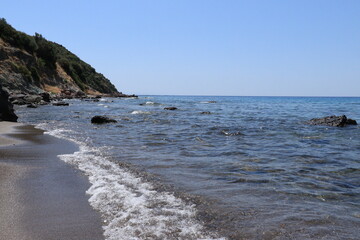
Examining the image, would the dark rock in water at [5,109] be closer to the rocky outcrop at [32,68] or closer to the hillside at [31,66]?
the rocky outcrop at [32,68]

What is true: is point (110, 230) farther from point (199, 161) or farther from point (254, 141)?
point (254, 141)

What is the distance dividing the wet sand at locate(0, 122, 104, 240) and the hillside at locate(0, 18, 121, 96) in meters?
40.7

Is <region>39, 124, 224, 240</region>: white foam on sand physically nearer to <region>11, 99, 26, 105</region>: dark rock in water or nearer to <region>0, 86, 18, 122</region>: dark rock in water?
<region>0, 86, 18, 122</region>: dark rock in water

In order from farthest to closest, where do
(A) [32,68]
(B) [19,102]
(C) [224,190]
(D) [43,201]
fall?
(A) [32,68]
(B) [19,102]
(C) [224,190]
(D) [43,201]

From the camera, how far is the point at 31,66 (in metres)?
56.7

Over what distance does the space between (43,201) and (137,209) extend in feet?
4.90

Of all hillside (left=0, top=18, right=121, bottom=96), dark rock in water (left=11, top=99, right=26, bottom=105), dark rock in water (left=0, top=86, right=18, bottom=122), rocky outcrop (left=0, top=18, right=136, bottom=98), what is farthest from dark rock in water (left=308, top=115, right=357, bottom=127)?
hillside (left=0, top=18, right=121, bottom=96)

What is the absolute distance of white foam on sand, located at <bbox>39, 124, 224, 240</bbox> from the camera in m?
3.80

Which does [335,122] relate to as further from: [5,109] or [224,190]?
[5,109]

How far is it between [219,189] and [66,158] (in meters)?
4.56

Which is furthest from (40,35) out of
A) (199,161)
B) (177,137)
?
(199,161)

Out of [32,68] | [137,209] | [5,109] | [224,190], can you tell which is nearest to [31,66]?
[32,68]

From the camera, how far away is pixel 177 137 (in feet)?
43.2

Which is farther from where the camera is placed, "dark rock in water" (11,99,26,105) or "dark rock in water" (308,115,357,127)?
"dark rock in water" (11,99,26,105)
